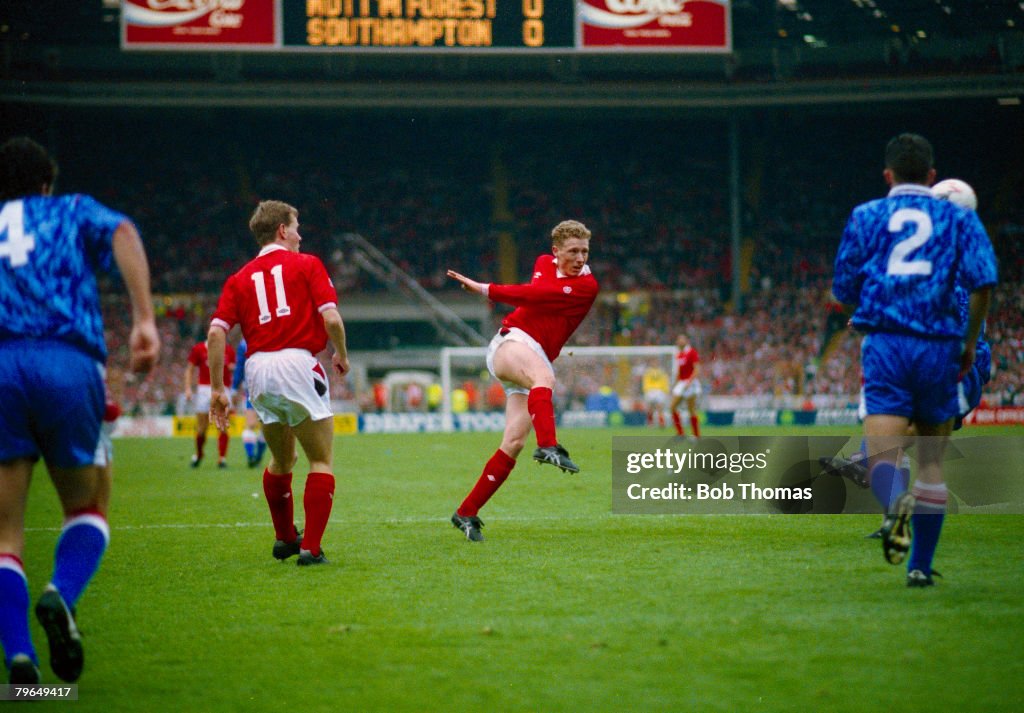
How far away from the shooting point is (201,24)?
106 feet

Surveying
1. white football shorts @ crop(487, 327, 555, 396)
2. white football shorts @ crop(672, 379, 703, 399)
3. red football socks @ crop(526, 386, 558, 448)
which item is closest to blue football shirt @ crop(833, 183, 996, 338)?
red football socks @ crop(526, 386, 558, 448)

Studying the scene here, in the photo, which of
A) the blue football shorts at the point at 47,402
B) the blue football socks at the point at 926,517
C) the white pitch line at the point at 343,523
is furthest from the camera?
the white pitch line at the point at 343,523

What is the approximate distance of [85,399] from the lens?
4316mm

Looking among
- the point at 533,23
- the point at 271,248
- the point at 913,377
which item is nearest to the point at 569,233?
the point at 271,248

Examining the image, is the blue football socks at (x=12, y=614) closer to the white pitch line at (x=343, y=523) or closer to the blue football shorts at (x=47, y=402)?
the blue football shorts at (x=47, y=402)

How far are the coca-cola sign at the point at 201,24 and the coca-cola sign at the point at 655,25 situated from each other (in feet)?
29.5

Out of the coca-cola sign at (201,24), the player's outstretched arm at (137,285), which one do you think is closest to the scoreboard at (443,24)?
the coca-cola sign at (201,24)

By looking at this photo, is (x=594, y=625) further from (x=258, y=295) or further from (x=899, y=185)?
(x=258, y=295)

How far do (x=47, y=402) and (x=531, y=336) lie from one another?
15.3 ft

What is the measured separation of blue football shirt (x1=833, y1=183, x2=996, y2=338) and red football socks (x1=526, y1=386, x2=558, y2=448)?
2.50 m

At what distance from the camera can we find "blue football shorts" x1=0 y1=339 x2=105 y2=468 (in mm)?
4223

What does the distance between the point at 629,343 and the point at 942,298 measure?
34240 mm

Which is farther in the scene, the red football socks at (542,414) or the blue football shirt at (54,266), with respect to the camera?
the red football socks at (542,414)

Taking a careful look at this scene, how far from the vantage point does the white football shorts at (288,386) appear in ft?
23.4
